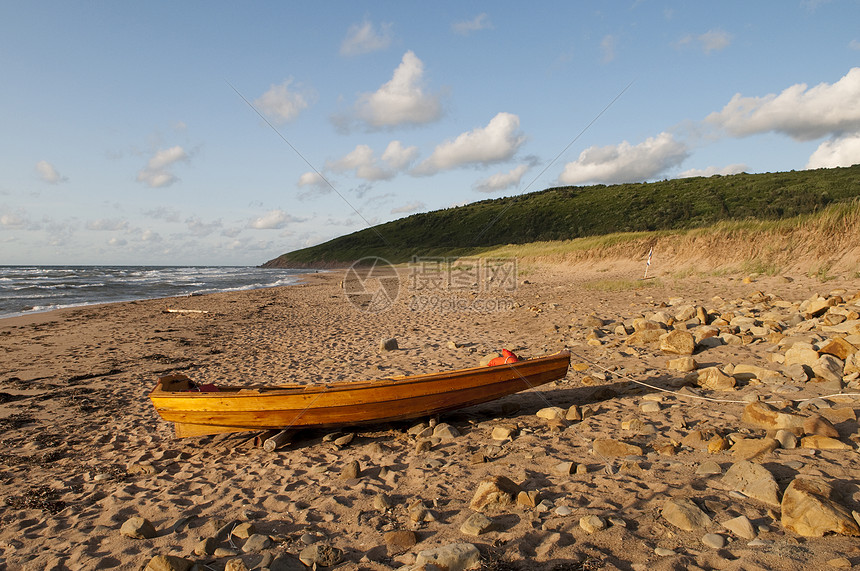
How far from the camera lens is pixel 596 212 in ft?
207

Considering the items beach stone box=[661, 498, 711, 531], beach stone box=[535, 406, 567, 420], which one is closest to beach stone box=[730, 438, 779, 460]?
beach stone box=[661, 498, 711, 531]

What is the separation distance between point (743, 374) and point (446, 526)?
538 cm

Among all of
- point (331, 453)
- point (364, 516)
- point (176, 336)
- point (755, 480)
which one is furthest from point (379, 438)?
point (176, 336)

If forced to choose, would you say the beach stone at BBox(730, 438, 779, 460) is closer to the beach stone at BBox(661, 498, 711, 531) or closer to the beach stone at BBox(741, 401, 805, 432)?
the beach stone at BBox(741, 401, 805, 432)

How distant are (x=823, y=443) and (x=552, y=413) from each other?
2.79 metres

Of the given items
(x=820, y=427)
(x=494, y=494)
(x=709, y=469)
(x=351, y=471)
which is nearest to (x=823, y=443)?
(x=820, y=427)

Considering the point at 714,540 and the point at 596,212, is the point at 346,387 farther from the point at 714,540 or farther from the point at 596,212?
the point at 596,212

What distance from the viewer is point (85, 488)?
4965mm

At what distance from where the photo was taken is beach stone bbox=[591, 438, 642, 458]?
15.4ft

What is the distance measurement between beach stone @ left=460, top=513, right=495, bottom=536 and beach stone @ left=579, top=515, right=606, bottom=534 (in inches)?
28.1

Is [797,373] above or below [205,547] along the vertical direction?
above

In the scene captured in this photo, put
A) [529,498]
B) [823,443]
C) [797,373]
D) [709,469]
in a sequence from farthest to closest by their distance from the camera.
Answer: [797,373] < [823,443] < [709,469] < [529,498]

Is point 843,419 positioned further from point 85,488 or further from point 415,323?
point 415,323

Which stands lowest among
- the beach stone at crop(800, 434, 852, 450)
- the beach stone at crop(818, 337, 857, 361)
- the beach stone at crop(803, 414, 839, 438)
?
the beach stone at crop(800, 434, 852, 450)
